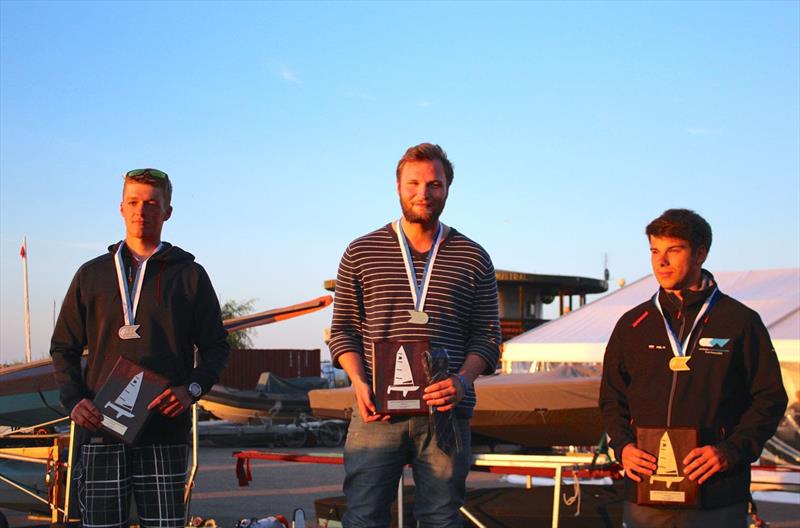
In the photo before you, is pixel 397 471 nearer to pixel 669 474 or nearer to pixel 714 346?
pixel 669 474

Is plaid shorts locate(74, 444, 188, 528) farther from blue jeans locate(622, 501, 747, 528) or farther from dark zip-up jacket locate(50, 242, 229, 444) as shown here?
blue jeans locate(622, 501, 747, 528)

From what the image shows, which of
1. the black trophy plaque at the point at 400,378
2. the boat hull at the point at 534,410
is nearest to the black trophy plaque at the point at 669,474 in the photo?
the black trophy plaque at the point at 400,378

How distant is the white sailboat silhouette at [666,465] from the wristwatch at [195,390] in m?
1.92

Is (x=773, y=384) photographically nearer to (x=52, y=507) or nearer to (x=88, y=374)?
(x=88, y=374)

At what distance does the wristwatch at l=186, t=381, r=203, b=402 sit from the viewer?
4155mm

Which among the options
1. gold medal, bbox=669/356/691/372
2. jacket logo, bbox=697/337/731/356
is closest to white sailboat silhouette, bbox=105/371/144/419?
gold medal, bbox=669/356/691/372

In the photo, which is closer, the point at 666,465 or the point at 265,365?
the point at 666,465

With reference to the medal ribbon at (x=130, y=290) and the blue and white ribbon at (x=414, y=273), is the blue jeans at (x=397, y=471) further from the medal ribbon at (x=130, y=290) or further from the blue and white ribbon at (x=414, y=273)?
the medal ribbon at (x=130, y=290)

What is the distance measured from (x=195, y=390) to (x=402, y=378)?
0.96 m

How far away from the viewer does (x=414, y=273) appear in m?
4.05

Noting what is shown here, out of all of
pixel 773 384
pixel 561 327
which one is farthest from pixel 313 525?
pixel 561 327

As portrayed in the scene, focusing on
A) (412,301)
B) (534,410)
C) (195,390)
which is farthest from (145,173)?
(534,410)

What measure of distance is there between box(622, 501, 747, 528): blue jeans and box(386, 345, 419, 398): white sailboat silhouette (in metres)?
1.09

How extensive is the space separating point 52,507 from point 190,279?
380 centimetres
